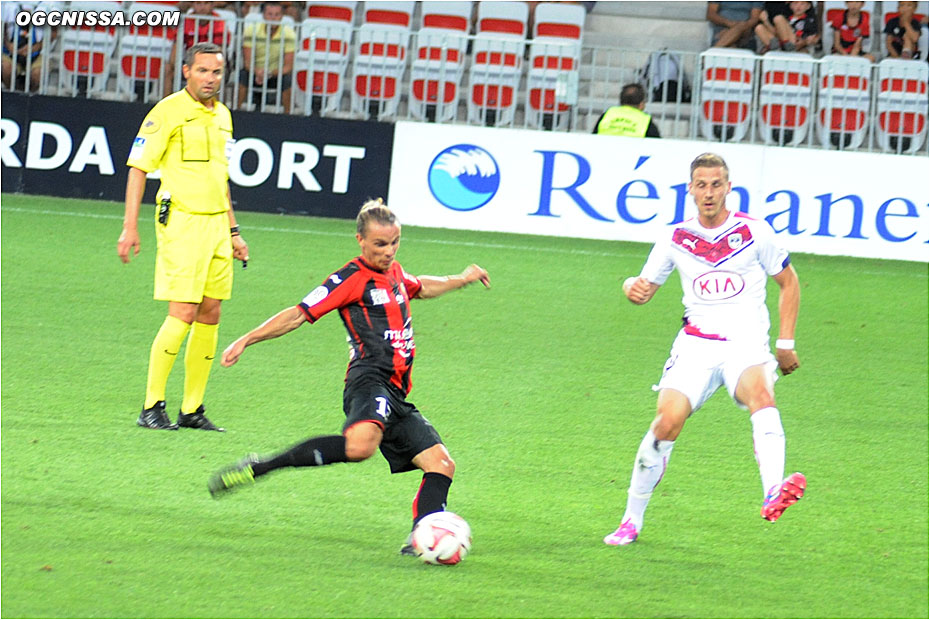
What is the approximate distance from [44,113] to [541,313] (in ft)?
22.1

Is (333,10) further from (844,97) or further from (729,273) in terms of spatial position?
(729,273)

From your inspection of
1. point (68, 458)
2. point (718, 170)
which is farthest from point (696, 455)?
point (68, 458)

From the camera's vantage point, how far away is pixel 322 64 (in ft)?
49.5

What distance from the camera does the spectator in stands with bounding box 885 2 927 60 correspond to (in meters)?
16.3

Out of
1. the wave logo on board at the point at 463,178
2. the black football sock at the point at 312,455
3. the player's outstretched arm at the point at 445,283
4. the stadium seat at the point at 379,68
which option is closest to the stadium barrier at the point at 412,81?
the stadium seat at the point at 379,68

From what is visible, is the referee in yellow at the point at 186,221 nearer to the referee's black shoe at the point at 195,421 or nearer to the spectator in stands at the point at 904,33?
the referee's black shoe at the point at 195,421

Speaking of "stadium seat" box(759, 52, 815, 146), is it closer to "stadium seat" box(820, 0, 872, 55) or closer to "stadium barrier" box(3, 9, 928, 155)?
"stadium barrier" box(3, 9, 928, 155)

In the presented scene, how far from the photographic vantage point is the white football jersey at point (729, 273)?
5.14 m

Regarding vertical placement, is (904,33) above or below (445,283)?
above

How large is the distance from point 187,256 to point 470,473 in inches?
69.9

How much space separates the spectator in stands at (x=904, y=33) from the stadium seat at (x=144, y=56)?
8856 mm

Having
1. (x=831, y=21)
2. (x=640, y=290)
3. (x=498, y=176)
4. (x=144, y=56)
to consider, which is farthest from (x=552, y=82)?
(x=640, y=290)

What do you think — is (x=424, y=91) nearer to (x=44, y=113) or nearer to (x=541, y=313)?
(x=44, y=113)

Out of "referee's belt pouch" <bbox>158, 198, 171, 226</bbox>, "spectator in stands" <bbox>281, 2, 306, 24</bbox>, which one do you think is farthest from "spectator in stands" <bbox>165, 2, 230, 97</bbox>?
"referee's belt pouch" <bbox>158, 198, 171, 226</bbox>
